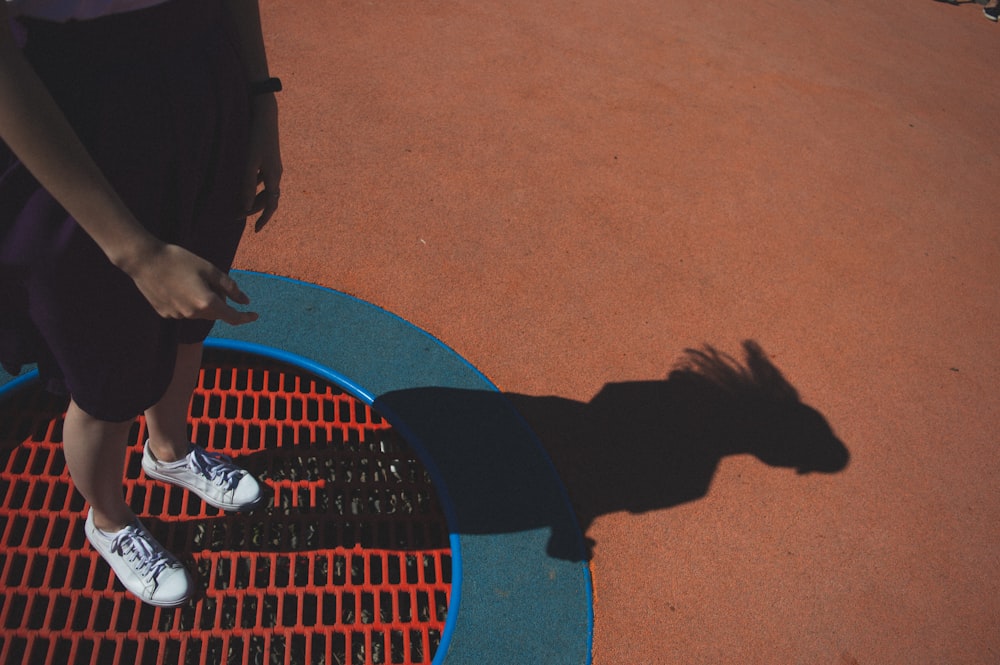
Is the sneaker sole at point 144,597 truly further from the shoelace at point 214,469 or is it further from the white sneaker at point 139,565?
the shoelace at point 214,469

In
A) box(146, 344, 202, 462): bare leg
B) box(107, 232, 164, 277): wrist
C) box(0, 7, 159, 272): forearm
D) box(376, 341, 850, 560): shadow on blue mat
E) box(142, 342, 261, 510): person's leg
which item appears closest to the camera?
box(0, 7, 159, 272): forearm

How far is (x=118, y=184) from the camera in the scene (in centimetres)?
111

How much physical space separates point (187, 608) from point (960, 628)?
2.35 m

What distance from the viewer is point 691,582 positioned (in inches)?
83.0

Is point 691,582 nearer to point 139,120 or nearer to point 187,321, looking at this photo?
point 187,321

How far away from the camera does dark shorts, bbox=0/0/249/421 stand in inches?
40.9

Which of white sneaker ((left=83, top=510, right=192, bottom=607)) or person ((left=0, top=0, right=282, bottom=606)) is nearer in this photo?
person ((left=0, top=0, right=282, bottom=606))

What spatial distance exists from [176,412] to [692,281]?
7.42ft

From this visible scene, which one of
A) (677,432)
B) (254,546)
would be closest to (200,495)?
(254,546)

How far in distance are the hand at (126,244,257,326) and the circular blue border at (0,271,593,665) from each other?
113cm

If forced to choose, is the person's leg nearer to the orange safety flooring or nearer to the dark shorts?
the dark shorts

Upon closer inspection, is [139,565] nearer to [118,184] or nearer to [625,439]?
[118,184]

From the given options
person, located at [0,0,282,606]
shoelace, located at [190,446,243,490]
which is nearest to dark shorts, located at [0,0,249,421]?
person, located at [0,0,282,606]

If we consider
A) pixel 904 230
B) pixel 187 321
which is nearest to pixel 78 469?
pixel 187 321
